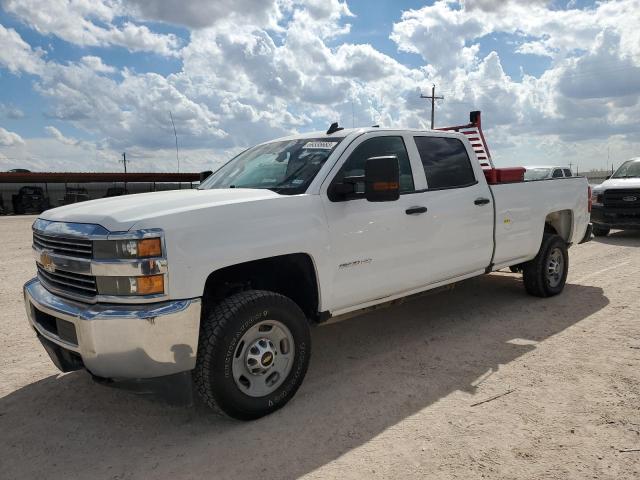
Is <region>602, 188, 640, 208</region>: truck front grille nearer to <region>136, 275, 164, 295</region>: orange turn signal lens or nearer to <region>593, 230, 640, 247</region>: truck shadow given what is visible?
<region>593, 230, 640, 247</region>: truck shadow

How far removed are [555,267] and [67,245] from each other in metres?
5.44

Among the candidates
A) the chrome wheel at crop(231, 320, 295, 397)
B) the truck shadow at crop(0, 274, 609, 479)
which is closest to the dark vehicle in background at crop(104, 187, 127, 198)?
the truck shadow at crop(0, 274, 609, 479)

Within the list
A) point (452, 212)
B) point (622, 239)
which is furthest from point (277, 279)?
point (622, 239)

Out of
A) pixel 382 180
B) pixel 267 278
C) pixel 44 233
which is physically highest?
pixel 382 180

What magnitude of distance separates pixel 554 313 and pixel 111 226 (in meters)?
4.68

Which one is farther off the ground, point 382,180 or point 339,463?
point 382,180

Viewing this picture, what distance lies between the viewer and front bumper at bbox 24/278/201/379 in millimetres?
2883

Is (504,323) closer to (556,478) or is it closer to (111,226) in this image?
(556,478)

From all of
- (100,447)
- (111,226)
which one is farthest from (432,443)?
(111,226)

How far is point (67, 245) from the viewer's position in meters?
3.20

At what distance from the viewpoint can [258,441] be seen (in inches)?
123

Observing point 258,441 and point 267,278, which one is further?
point 267,278

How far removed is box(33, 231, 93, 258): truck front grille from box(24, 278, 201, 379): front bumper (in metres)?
0.31

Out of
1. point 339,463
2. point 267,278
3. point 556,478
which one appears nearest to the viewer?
point 556,478
